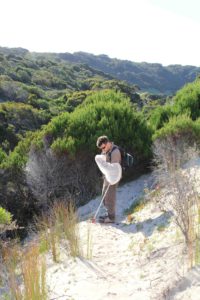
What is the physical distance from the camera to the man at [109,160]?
7.78 metres

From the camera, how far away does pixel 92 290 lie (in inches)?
199

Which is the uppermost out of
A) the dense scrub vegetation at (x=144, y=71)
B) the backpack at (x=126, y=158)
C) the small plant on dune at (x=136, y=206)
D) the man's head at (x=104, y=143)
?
the man's head at (x=104, y=143)

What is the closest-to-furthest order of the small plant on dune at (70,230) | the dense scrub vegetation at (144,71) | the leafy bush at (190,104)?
the small plant on dune at (70,230), the leafy bush at (190,104), the dense scrub vegetation at (144,71)

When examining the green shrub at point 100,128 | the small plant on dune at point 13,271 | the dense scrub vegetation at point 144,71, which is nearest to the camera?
the small plant on dune at point 13,271

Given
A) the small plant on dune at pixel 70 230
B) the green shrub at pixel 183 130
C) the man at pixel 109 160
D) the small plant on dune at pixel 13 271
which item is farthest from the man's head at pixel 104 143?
the green shrub at pixel 183 130

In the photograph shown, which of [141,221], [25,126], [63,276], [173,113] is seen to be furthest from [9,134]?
[63,276]

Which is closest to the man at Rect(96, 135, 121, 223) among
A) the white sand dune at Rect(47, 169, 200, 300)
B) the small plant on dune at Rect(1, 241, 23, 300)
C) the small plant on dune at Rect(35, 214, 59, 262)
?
the white sand dune at Rect(47, 169, 200, 300)

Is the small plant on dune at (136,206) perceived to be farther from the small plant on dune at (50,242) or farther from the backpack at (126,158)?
the small plant on dune at (50,242)

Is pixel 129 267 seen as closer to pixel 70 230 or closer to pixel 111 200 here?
pixel 70 230

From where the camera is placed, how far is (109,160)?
7.82 meters

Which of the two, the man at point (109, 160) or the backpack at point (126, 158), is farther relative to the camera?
the backpack at point (126, 158)

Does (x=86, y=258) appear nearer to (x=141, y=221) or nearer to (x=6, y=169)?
(x=141, y=221)

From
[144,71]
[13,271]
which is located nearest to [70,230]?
[13,271]

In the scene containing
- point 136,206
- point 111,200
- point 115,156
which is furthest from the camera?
point 136,206
